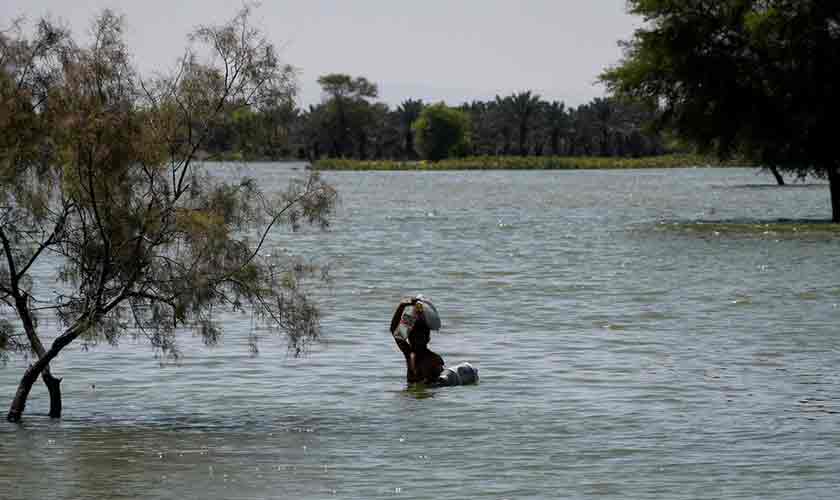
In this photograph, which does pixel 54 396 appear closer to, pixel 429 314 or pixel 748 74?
pixel 429 314

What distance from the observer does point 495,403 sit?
19031mm

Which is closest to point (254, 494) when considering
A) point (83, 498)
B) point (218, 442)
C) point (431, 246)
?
point (83, 498)

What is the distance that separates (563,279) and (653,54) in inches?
697

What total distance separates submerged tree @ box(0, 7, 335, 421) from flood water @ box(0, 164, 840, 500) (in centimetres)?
93

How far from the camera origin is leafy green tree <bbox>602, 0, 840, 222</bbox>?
5272cm

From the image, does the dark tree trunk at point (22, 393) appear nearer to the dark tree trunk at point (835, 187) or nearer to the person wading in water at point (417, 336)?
the person wading in water at point (417, 336)

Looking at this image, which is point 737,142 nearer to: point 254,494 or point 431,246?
point 431,246

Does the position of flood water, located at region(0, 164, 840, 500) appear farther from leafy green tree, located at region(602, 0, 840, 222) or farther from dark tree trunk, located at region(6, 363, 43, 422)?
leafy green tree, located at region(602, 0, 840, 222)

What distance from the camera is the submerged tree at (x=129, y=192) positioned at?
15539 mm

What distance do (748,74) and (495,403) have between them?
3768cm

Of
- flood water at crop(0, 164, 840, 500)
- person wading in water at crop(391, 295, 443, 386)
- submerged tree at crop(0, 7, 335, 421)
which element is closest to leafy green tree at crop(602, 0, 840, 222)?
flood water at crop(0, 164, 840, 500)

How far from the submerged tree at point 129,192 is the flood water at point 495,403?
3.06 feet

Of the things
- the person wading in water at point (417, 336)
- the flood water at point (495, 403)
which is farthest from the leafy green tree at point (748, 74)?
the person wading in water at point (417, 336)

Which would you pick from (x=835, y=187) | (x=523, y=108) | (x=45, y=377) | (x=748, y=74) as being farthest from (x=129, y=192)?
(x=523, y=108)
